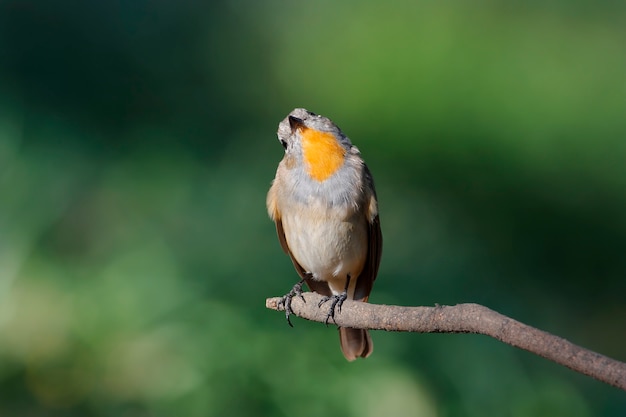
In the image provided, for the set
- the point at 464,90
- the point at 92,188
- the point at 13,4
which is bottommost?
the point at 92,188

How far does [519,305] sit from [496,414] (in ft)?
1.28

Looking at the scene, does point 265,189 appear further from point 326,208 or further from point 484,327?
point 484,327

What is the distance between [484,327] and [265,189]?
186cm

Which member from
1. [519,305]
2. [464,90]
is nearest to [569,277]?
[519,305]


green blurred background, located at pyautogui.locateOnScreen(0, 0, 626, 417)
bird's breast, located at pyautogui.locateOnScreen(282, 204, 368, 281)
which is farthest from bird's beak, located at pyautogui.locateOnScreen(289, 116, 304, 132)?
green blurred background, located at pyautogui.locateOnScreen(0, 0, 626, 417)

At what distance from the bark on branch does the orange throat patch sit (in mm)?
346

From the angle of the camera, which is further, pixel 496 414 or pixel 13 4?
pixel 13 4

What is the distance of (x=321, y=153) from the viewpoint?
1920 mm

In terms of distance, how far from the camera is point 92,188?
3160 millimetres

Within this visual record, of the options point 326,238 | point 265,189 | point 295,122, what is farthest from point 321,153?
point 265,189

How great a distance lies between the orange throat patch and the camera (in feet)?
6.14

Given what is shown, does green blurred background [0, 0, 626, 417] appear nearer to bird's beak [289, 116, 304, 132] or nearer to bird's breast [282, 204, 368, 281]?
bird's breast [282, 204, 368, 281]

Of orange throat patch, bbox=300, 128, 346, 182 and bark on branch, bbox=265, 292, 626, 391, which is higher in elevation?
orange throat patch, bbox=300, 128, 346, 182

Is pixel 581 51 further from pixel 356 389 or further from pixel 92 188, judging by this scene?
pixel 92 188
